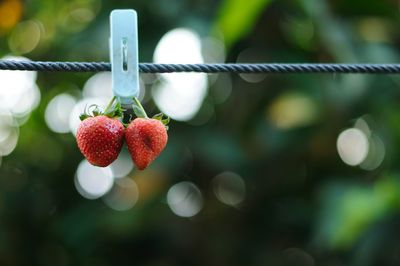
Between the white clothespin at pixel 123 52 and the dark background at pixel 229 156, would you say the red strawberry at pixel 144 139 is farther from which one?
the dark background at pixel 229 156

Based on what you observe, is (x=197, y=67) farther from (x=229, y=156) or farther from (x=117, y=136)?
(x=229, y=156)

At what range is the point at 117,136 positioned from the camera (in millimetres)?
782

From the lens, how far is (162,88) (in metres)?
1.92

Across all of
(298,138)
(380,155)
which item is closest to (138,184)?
(298,138)

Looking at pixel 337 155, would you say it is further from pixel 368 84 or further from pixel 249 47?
pixel 249 47

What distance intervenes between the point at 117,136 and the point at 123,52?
0.11 metres

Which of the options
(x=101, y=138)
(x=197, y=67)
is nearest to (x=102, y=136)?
(x=101, y=138)

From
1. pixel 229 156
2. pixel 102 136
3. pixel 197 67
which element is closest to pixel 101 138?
pixel 102 136

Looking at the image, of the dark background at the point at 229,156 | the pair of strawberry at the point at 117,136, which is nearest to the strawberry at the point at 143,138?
the pair of strawberry at the point at 117,136

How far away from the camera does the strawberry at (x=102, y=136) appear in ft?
2.50

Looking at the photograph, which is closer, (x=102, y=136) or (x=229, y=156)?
(x=102, y=136)

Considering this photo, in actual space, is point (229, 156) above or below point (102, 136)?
above

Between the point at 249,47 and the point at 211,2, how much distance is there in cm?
21

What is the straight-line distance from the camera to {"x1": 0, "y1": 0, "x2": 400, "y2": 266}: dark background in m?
1.74
